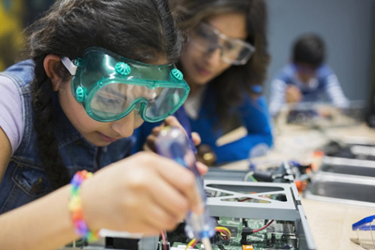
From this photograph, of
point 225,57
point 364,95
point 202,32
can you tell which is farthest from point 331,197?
point 364,95

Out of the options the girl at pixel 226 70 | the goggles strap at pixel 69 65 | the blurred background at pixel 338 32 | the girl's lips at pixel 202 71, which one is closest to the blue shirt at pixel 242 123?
the girl at pixel 226 70

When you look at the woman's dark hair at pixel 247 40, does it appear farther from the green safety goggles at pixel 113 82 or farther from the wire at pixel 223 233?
the wire at pixel 223 233

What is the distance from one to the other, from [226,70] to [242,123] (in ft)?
1.37

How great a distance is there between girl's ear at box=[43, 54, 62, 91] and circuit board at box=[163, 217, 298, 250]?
503mm

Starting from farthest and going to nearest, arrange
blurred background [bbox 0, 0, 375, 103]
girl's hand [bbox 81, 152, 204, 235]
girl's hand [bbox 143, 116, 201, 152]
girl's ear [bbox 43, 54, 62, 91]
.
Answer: blurred background [bbox 0, 0, 375, 103], girl's hand [bbox 143, 116, 201, 152], girl's ear [bbox 43, 54, 62, 91], girl's hand [bbox 81, 152, 204, 235]

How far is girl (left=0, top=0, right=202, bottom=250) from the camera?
1.68 ft

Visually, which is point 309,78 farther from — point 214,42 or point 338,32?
point 214,42

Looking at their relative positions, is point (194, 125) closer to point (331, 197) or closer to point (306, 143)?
point (306, 143)

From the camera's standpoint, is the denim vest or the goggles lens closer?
the denim vest

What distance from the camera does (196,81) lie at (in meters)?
1.68

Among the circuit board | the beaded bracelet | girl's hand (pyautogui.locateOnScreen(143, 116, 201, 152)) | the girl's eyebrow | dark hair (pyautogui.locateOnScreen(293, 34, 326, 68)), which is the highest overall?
the girl's eyebrow

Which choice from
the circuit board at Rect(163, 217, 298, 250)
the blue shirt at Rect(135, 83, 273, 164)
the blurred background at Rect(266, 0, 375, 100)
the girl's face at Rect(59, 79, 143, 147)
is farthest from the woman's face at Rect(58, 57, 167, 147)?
the blurred background at Rect(266, 0, 375, 100)

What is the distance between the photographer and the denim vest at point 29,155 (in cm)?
90

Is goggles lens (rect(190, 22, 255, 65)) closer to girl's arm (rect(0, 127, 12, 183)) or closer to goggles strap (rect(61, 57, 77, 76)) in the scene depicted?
goggles strap (rect(61, 57, 77, 76))
